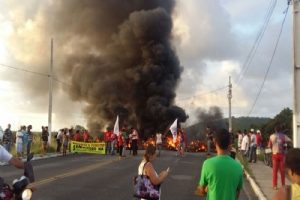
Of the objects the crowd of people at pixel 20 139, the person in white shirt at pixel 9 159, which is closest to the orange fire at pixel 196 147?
the crowd of people at pixel 20 139

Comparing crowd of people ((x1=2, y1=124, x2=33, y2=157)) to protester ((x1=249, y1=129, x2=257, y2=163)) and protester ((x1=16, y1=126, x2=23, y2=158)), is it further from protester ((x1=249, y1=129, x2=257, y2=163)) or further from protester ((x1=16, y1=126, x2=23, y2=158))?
protester ((x1=249, y1=129, x2=257, y2=163))

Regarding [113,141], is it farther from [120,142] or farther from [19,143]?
[19,143]

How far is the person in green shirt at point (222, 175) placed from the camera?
5.25 metres

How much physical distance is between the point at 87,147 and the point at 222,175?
26.1 m

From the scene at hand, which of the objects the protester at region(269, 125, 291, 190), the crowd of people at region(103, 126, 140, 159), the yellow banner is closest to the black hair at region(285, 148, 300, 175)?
the protester at region(269, 125, 291, 190)

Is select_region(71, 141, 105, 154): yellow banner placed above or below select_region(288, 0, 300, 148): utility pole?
below

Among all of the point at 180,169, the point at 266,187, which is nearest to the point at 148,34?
the point at 180,169

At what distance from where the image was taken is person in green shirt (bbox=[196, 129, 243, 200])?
525cm

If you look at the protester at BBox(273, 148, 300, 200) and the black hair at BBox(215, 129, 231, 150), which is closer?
the protester at BBox(273, 148, 300, 200)

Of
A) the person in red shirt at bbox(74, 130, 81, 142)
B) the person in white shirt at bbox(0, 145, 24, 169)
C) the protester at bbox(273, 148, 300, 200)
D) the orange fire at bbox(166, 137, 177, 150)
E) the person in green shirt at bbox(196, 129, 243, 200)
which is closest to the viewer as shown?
the protester at bbox(273, 148, 300, 200)

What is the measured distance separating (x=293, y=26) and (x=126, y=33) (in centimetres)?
3865

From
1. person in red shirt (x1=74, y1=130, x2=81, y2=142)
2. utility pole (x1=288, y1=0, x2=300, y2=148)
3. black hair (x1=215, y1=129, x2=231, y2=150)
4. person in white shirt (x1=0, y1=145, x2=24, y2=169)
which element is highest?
utility pole (x1=288, y1=0, x2=300, y2=148)

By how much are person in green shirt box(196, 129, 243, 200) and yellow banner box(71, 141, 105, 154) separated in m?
25.4

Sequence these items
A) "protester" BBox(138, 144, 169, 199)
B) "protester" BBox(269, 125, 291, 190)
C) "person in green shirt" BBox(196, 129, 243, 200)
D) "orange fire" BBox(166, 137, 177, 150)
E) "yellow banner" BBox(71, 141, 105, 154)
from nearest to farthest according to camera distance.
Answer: "person in green shirt" BBox(196, 129, 243, 200) → "protester" BBox(138, 144, 169, 199) → "protester" BBox(269, 125, 291, 190) → "yellow banner" BBox(71, 141, 105, 154) → "orange fire" BBox(166, 137, 177, 150)
